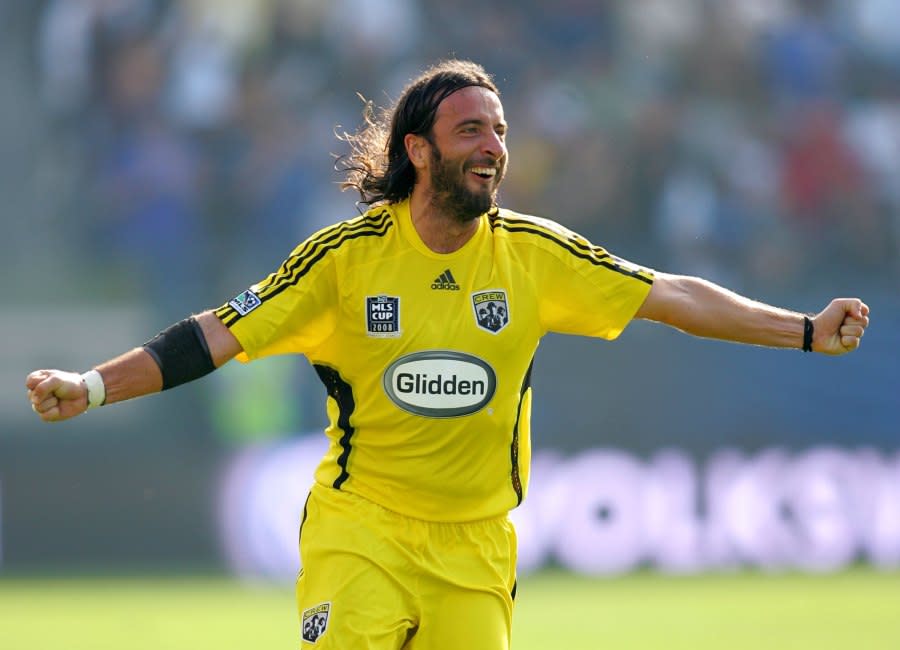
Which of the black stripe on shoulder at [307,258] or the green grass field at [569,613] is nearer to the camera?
the black stripe on shoulder at [307,258]

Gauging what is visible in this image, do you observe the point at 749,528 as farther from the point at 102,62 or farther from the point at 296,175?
the point at 102,62

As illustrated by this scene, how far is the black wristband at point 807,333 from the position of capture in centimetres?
594

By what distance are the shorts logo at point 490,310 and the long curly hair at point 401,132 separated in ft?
1.99

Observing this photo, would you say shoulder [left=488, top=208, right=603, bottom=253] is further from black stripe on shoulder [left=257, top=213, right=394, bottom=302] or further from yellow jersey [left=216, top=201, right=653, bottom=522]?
black stripe on shoulder [left=257, top=213, right=394, bottom=302]

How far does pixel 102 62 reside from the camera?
15.0 meters

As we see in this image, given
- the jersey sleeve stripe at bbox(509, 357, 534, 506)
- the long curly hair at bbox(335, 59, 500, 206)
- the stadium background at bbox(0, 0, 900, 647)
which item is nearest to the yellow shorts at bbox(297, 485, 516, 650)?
the jersey sleeve stripe at bbox(509, 357, 534, 506)

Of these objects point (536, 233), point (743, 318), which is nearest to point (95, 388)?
point (536, 233)

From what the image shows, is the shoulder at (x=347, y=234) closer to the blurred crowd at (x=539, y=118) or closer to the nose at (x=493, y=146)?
the nose at (x=493, y=146)

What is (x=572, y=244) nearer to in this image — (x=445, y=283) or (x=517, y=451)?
(x=445, y=283)

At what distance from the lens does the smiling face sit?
5762mm

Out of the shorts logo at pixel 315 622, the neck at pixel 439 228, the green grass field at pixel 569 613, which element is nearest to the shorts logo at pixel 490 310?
the neck at pixel 439 228

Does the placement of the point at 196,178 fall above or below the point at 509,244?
above

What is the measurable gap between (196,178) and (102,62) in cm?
155

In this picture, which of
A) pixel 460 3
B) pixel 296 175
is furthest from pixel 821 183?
pixel 296 175
